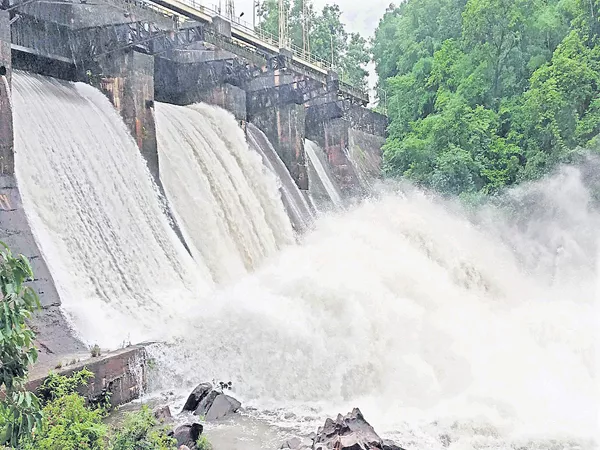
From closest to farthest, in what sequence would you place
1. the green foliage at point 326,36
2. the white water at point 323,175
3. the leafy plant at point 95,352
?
the leafy plant at point 95,352, the white water at point 323,175, the green foliage at point 326,36

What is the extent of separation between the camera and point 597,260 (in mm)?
22938

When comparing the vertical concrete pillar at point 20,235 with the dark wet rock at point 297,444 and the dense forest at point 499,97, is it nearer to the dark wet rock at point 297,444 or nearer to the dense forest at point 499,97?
the dark wet rock at point 297,444

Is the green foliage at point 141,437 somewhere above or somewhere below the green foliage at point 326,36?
below

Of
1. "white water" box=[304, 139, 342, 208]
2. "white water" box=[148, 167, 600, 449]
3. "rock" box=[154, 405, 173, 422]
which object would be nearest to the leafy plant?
"white water" box=[148, 167, 600, 449]

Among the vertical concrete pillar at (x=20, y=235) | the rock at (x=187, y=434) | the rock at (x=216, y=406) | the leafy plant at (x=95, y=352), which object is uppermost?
the vertical concrete pillar at (x=20, y=235)

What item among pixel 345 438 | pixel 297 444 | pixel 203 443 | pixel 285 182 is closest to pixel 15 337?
pixel 203 443

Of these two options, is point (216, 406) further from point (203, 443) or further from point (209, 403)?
point (203, 443)

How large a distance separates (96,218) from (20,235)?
89.9 inches

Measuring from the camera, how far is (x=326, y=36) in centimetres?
4828

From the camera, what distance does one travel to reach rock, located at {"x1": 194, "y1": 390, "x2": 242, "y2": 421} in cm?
905

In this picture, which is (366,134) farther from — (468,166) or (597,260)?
(597,260)

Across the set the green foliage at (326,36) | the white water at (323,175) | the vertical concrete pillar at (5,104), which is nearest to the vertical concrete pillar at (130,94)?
the vertical concrete pillar at (5,104)

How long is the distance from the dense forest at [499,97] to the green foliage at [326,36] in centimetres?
1599

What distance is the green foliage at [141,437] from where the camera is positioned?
668 centimetres
